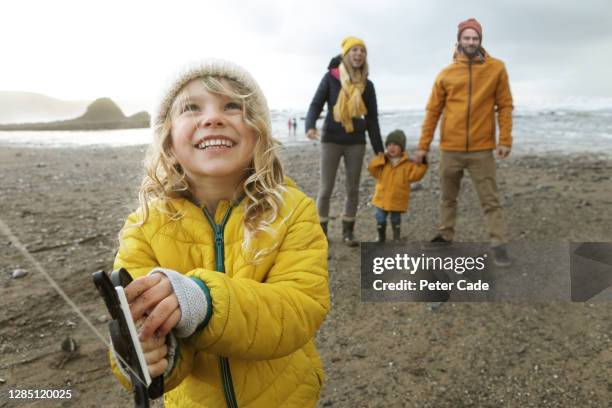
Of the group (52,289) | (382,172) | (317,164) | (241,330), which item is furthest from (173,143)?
(317,164)

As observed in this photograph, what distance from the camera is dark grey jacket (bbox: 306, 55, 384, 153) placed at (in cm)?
529

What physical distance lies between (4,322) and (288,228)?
125 inches

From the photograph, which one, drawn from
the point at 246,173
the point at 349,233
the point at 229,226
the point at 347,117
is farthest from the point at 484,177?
the point at 229,226

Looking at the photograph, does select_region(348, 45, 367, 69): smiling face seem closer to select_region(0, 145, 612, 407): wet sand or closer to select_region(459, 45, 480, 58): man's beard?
select_region(459, 45, 480, 58): man's beard

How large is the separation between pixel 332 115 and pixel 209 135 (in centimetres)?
377

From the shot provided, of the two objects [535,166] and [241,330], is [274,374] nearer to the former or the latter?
[241,330]

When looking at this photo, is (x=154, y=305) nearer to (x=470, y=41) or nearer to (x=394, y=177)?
(x=470, y=41)

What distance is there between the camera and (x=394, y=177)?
5422mm

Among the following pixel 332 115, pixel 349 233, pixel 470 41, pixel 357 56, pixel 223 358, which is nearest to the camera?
pixel 223 358

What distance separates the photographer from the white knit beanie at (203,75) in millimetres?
1749

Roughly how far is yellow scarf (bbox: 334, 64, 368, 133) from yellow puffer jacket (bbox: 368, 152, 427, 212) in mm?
590

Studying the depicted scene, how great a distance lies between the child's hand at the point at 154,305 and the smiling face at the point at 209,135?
62cm

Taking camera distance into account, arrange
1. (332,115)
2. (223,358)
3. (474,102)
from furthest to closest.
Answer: (332,115) < (474,102) < (223,358)

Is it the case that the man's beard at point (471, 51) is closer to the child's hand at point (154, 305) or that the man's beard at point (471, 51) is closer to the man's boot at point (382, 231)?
the man's boot at point (382, 231)
